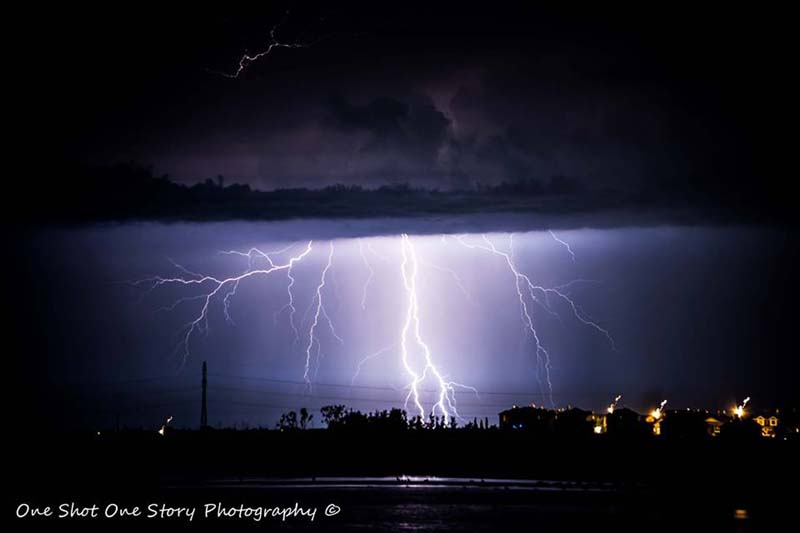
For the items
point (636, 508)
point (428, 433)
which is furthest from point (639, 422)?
point (636, 508)

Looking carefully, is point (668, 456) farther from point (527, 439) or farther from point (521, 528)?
point (521, 528)

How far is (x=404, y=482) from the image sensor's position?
57.9 metres

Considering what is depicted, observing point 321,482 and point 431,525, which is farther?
point 321,482

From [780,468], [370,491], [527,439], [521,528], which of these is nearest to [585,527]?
[521,528]

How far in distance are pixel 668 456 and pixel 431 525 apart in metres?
34.6

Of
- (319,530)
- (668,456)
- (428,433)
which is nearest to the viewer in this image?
(319,530)

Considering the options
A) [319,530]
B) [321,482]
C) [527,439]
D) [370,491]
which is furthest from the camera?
[527,439]

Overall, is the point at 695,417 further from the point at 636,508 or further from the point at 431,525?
the point at 431,525

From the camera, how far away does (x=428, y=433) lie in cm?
8662

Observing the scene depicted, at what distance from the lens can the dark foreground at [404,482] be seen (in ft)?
130

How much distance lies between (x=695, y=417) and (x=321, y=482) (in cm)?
5580

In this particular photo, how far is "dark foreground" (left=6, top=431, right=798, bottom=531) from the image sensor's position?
130ft

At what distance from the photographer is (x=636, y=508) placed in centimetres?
4453

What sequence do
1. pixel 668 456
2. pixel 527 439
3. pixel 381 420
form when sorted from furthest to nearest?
pixel 381 420
pixel 527 439
pixel 668 456
